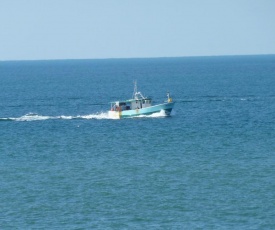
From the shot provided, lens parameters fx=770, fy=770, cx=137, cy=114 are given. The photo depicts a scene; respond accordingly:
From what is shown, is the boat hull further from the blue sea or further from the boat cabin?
the boat cabin

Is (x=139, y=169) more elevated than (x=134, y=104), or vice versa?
(x=134, y=104)

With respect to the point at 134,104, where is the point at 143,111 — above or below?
below

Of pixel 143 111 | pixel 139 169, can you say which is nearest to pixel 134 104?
pixel 143 111

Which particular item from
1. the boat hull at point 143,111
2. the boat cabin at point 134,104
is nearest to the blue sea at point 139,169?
the boat hull at point 143,111

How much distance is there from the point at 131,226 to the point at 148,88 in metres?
137

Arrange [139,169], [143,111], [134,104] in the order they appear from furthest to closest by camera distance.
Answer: [134,104] → [143,111] → [139,169]

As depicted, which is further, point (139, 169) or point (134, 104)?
point (134, 104)

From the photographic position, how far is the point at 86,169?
2783 inches

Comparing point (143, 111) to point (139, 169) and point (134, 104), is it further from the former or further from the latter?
point (139, 169)

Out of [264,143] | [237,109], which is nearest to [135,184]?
[264,143]

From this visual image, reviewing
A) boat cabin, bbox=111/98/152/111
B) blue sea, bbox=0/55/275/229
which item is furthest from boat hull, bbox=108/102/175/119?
boat cabin, bbox=111/98/152/111

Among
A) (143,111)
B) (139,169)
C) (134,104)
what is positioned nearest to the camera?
(139,169)

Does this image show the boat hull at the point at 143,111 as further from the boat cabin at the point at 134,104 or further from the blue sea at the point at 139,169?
the boat cabin at the point at 134,104

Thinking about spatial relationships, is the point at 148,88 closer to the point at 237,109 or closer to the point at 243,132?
the point at 237,109
